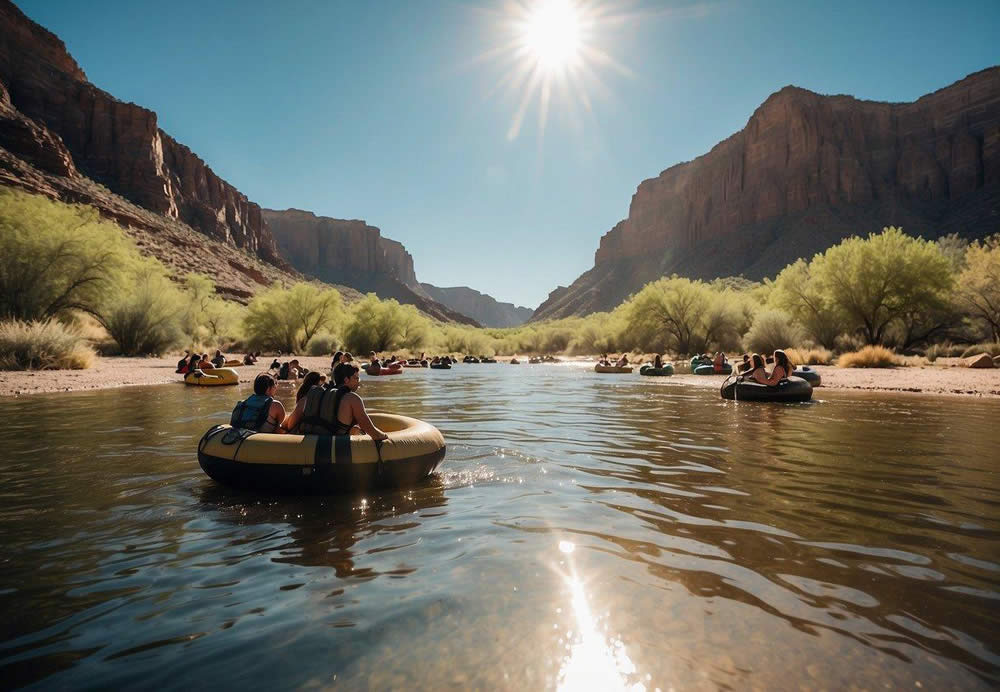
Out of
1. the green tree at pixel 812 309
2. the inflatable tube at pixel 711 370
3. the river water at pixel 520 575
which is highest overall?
the green tree at pixel 812 309

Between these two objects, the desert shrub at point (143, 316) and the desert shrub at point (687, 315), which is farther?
the desert shrub at point (687, 315)

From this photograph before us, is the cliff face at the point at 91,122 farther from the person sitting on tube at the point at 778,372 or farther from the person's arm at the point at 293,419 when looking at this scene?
the person sitting on tube at the point at 778,372

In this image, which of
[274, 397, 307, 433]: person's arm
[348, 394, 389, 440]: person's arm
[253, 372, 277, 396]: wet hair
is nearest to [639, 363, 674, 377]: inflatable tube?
[348, 394, 389, 440]: person's arm

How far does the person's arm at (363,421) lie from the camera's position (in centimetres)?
570

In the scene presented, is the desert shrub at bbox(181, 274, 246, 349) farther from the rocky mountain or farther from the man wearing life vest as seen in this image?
the rocky mountain

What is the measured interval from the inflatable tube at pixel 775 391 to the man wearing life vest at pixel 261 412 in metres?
12.9

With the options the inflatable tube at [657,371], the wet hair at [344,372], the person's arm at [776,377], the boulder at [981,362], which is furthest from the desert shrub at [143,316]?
the boulder at [981,362]

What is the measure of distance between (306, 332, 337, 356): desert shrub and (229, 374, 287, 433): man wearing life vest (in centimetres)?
4089

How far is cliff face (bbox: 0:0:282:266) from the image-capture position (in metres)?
80.6

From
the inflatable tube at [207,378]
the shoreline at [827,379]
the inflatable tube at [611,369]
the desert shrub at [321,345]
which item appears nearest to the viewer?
the shoreline at [827,379]

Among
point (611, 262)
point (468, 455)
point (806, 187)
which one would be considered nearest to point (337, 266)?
point (611, 262)

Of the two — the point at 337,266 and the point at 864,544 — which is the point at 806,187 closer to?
the point at 864,544

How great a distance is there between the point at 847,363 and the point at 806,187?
87014 mm

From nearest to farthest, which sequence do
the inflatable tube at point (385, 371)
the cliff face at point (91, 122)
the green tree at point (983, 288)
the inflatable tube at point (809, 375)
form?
1. the inflatable tube at point (809, 375)
2. the green tree at point (983, 288)
3. the inflatable tube at point (385, 371)
4. the cliff face at point (91, 122)
